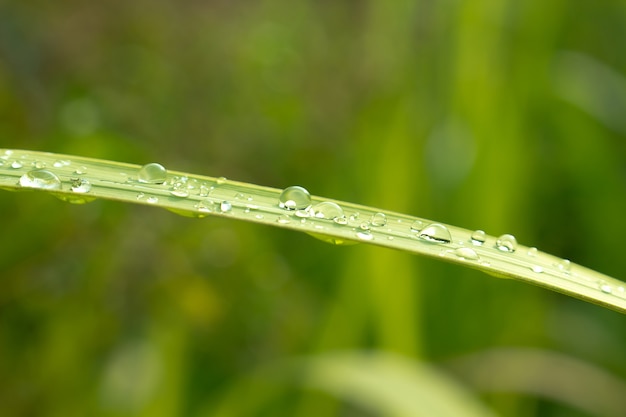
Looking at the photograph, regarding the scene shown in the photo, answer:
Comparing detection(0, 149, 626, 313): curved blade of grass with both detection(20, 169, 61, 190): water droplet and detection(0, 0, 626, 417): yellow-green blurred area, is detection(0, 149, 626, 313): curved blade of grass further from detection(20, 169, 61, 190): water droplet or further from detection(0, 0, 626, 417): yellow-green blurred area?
detection(0, 0, 626, 417): yellow-green blurred area

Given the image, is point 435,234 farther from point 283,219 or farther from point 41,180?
point 41,180

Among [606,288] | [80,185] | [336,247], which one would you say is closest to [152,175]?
[80,185]

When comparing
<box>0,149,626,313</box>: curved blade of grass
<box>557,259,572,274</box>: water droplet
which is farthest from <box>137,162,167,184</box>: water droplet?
<box>557,259,572,274</box>: water droplet

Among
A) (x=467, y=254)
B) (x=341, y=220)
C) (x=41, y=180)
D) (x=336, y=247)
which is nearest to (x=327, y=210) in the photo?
(x=341, y=220)

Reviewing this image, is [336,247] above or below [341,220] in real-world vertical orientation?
above

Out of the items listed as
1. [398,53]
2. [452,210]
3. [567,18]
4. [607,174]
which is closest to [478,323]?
[452,210]

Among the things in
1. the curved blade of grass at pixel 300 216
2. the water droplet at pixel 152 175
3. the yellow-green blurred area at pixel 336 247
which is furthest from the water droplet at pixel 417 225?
the yellow-green blurred area at pixel 336 247

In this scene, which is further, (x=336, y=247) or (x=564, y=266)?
(x=336, y=247)

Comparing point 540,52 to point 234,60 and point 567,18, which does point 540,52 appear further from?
point 234,60
